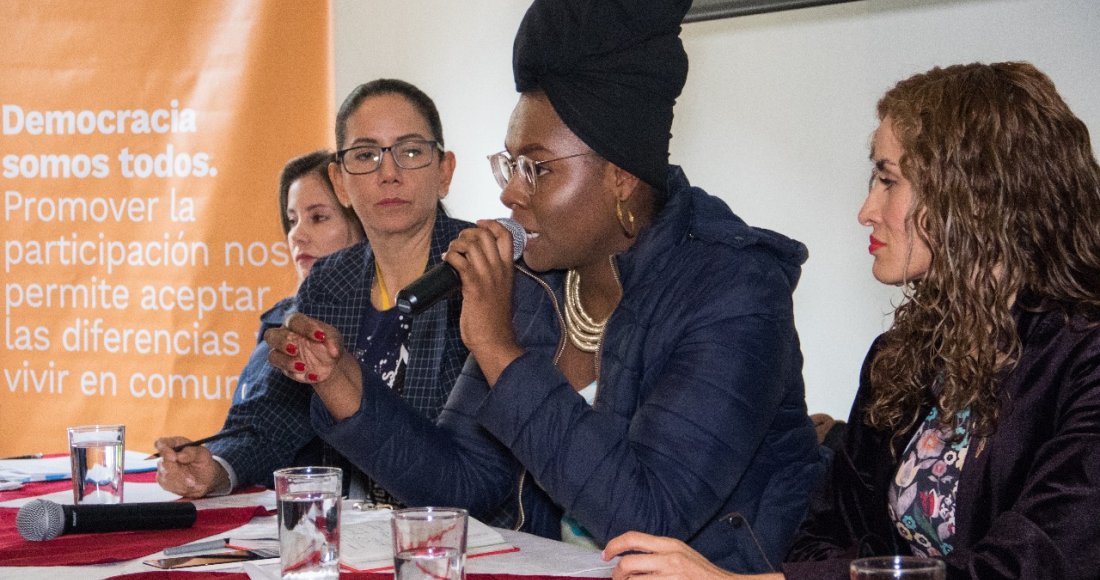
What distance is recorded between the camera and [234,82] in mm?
3783

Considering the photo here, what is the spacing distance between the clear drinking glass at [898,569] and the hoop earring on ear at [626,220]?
1026 millimetres

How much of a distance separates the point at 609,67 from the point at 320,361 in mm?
675

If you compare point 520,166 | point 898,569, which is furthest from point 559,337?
point 898,569

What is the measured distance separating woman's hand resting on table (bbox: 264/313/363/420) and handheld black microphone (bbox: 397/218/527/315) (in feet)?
0.81

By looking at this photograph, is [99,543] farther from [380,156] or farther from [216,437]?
[380,156]

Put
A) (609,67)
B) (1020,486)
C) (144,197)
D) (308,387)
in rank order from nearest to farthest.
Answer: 1. (1020,486)
2. (609,67)
3. (308,387)
4. (144,197)

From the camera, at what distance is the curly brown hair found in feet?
4.83

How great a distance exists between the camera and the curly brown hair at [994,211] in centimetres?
147

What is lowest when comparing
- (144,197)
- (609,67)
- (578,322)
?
(578,322)

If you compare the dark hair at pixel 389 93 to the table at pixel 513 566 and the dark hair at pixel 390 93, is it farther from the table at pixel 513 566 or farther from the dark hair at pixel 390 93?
the table at pixel 513 566

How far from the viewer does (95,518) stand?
5.57 feet

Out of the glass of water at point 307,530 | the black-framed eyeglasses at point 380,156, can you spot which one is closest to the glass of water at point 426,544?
the glass of water at point 307,530

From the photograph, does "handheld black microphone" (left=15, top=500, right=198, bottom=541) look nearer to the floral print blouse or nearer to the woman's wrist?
the woman's wrist

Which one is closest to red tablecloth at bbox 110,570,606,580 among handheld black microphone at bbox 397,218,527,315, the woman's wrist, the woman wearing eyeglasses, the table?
the table
